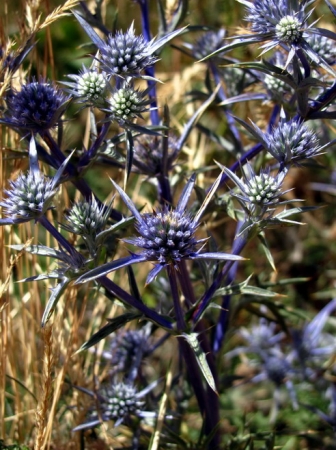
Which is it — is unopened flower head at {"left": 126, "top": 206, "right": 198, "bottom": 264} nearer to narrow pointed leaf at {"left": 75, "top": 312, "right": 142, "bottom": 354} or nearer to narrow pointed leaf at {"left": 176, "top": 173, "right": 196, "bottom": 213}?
narrow pointed leaf at {"left": 176, "top": 173, "right": 196, "bottom": 213}

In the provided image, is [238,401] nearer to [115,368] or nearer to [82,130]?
[115,368]

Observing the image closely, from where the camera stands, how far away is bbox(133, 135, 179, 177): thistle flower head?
58.4 inches

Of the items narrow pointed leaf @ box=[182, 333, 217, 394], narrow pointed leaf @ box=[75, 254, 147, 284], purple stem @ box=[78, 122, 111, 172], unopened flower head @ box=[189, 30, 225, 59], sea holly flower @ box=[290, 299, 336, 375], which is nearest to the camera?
narrow pointed leaf @ box=[75, 254, 147, 284]

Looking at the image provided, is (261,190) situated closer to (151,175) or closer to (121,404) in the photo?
(151,175)

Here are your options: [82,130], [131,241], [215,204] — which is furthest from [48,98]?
[82,130]

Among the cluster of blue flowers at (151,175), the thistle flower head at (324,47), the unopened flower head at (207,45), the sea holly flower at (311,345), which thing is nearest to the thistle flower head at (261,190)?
the cluster of blue flowers at (151,175)

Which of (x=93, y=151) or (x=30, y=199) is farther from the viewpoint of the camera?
(x=93, y=151)

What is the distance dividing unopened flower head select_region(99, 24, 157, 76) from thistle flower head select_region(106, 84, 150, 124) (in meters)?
0.04

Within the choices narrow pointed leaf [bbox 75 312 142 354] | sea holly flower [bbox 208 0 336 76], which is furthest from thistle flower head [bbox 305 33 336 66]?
narrow pointed leaf [bbox 75 312 142 354]

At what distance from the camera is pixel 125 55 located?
1201 mm

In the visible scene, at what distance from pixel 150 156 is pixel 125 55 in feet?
1.15

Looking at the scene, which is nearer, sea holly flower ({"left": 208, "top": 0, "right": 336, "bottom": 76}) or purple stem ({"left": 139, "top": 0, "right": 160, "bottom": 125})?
sea holly flower ({"left": 208, "top": 0, "right": 336, "bottom": 76})

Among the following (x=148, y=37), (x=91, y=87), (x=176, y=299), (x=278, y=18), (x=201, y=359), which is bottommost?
(x=201, y=359)

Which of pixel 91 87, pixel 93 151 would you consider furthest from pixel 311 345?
pixel 91 87
